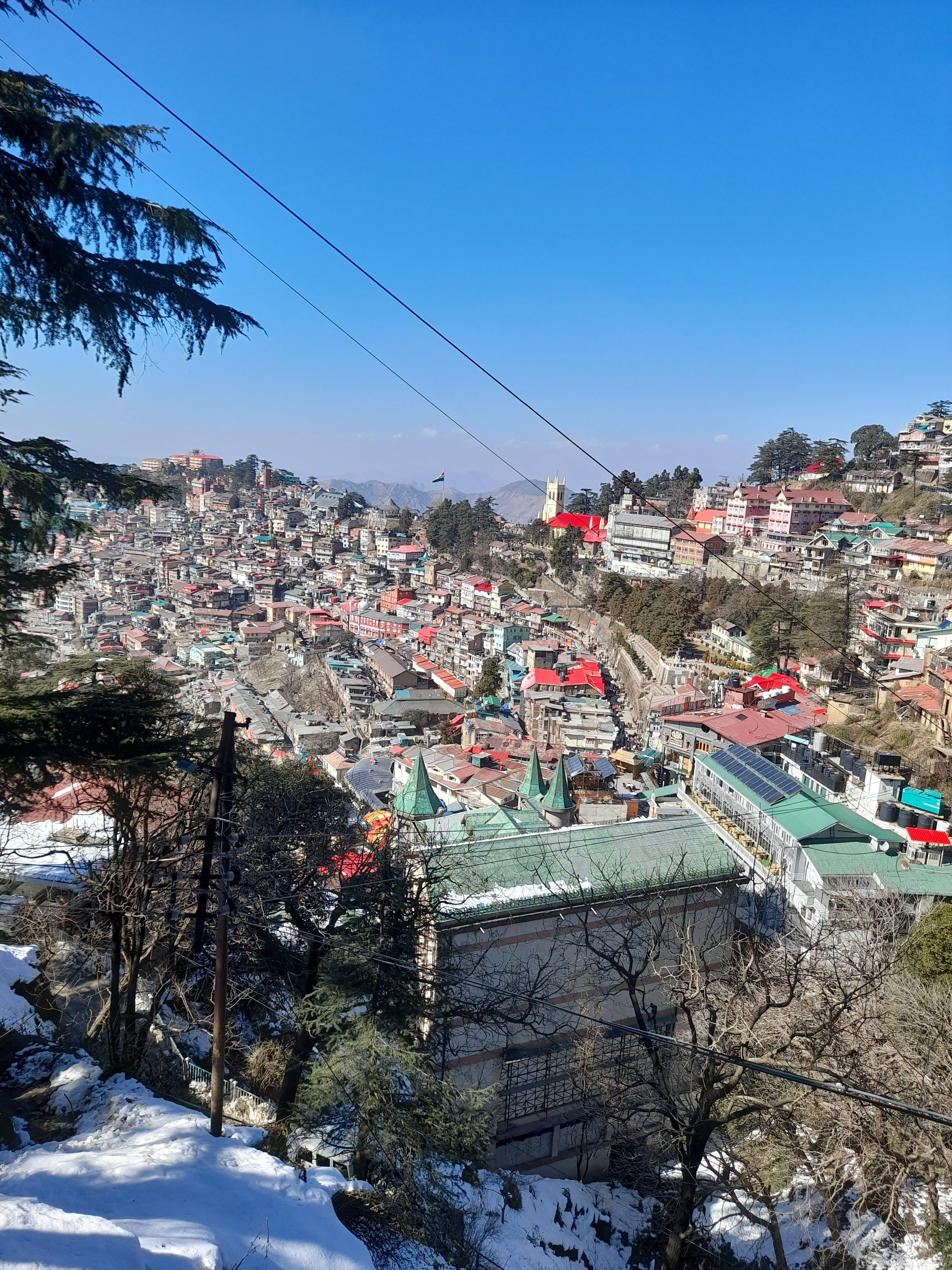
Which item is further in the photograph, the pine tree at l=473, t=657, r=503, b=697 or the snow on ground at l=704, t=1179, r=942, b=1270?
the pine tree at l=473, t=657, r=503, b=697

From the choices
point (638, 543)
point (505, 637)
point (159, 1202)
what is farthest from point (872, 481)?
point (159, 1202)

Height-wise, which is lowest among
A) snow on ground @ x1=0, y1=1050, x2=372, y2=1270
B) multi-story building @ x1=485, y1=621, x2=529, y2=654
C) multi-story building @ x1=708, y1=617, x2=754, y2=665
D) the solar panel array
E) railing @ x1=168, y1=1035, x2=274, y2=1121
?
railing @ x1=168, y1=1035, x2=274, y2=1121

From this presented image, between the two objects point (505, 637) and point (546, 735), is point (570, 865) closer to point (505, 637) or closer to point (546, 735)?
point (546, 735)

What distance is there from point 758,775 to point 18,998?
9.39 metres

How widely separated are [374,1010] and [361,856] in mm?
1473

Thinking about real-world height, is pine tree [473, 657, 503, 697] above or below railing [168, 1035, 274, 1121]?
above

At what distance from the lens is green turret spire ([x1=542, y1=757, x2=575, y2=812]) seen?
1393cm

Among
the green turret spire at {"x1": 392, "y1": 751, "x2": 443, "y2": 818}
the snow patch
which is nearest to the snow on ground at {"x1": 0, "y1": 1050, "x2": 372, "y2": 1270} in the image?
the snow patch

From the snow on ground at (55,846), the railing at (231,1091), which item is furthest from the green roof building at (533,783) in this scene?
the railing at (231,1091)

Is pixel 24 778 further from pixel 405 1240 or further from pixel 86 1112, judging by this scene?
pixel 405 1240

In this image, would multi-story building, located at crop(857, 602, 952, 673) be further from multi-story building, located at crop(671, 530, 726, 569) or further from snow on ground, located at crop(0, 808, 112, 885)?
snow on ground, located at crop(0, 808, 112, 885)

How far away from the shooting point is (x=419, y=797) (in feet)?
45.2

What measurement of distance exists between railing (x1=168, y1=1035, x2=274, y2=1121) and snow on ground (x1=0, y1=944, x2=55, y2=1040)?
1.01m

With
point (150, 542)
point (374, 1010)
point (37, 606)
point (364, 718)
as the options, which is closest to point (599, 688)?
point (364, 718)
